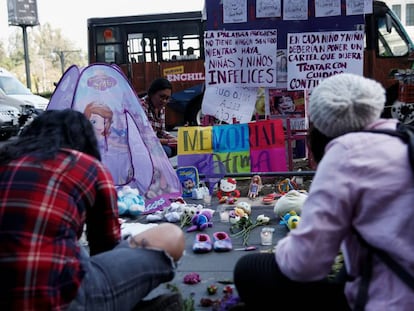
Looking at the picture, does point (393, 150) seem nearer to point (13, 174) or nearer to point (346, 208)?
point (346, 208)

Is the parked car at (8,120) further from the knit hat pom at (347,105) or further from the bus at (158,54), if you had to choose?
the knit hat pom at (347,105)

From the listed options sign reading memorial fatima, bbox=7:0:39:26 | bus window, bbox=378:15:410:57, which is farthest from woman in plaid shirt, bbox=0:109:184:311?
sign reading memorial fatima, bbox=7:0:39:26

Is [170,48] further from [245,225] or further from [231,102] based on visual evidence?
[245,225]

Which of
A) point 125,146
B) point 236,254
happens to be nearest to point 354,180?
point 236,254

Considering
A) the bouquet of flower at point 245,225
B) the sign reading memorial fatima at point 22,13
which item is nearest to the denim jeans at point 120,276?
the bouquet of flower at point 245,225

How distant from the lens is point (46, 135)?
178cm

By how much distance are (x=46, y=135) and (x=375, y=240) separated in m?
1.18

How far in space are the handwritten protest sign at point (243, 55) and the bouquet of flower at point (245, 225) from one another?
210 cm

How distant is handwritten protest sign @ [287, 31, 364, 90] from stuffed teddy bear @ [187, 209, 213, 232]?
2.26 m

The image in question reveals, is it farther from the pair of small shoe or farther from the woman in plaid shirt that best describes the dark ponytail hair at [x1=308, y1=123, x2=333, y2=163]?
the pair of small shoe

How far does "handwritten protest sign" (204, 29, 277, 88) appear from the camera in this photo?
5.52 m

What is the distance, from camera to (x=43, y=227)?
1589 millimetres

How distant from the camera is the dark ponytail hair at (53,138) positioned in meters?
1.70

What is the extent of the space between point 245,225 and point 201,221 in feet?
1.15
